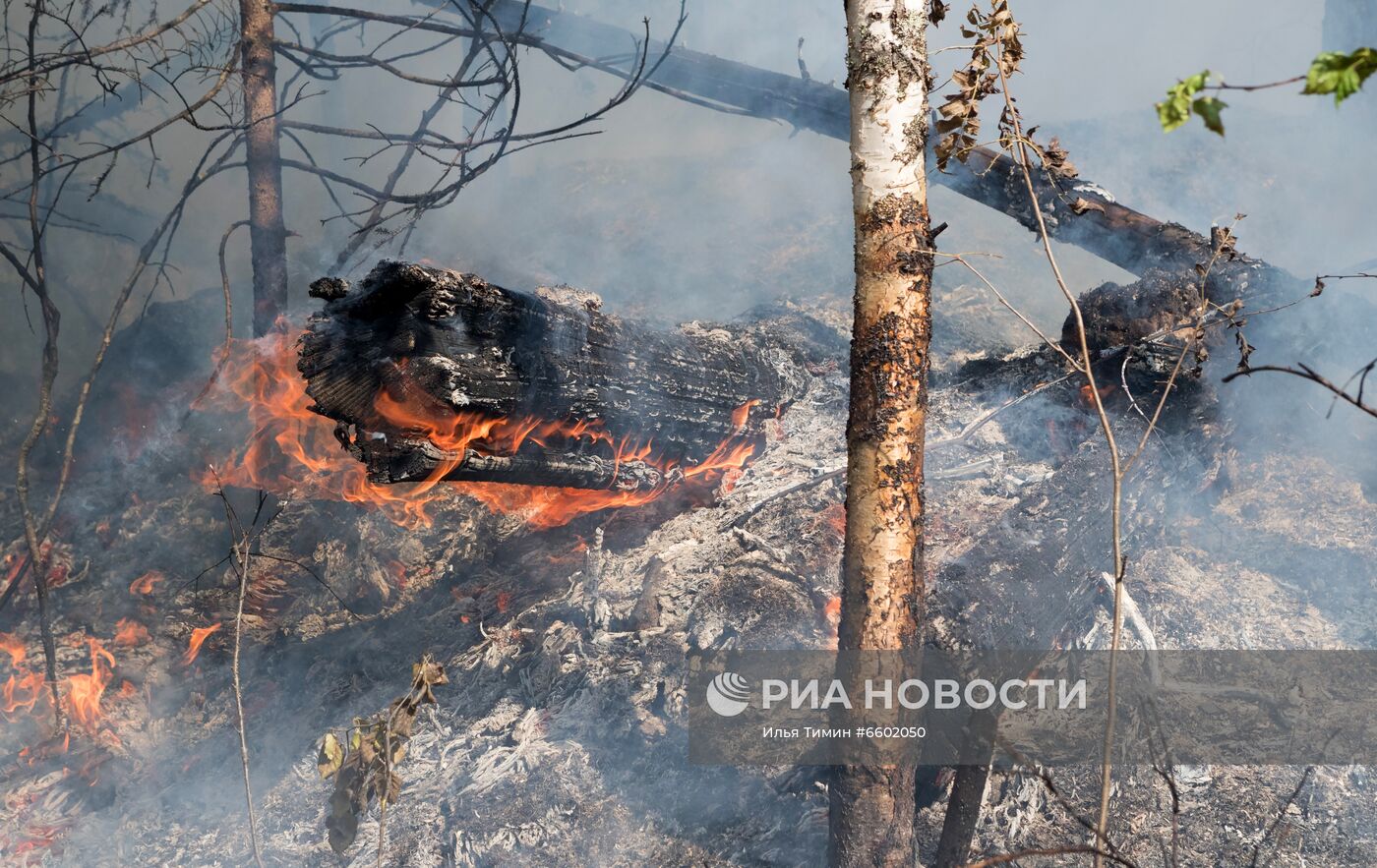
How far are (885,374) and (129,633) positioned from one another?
558 centimetres

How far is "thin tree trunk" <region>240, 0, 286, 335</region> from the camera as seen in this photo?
6555 millimetres

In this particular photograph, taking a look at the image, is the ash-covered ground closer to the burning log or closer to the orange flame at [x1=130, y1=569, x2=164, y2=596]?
the orange flame at [x1=130, y1=569, x2=164, y2=596]

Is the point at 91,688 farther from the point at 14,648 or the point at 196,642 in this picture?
the point at 14,648

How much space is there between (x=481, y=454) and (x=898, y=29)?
9.87 ft

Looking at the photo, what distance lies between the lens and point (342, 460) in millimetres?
6016

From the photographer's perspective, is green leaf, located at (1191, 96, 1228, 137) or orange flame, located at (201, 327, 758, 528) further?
orange flame, located at (201, 327, 758, 528)

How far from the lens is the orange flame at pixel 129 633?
220 inches

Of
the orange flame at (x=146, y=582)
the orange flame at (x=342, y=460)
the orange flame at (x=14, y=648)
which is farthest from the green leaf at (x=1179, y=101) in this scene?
the orange flame at (x=14, y=648)

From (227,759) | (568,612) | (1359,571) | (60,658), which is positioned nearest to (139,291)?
(60,658)

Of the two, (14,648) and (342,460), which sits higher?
(342,460)

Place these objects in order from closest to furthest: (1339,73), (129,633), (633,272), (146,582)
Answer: (1339,73)
(129,633)
(146,582)
(633,272)

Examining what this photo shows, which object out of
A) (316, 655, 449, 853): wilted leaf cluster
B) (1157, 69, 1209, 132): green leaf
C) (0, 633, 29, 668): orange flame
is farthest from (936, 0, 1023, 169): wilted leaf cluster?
(0, 633, 29, 668): orange flame
